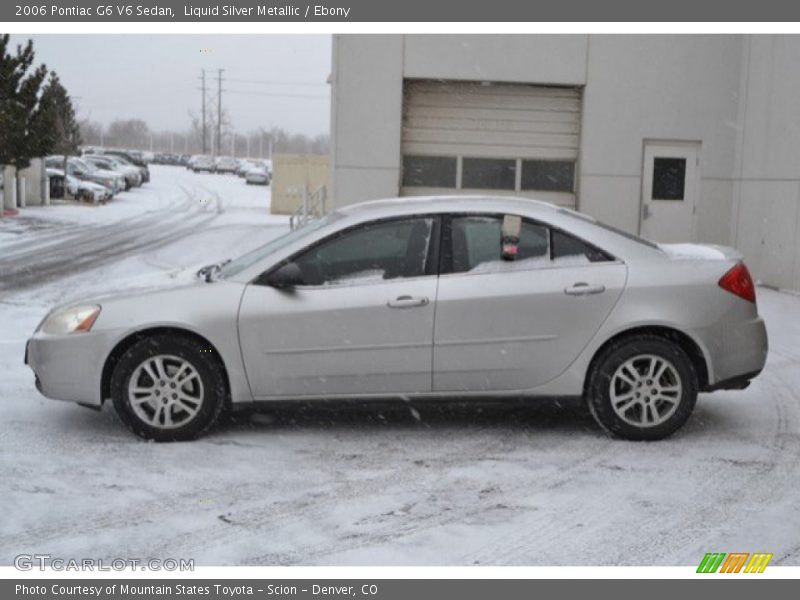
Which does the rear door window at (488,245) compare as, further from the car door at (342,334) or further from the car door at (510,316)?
the car door at (342,334)

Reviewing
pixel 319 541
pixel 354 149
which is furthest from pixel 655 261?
pixel 354 149

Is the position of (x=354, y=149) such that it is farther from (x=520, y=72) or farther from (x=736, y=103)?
(x=736, y=103)

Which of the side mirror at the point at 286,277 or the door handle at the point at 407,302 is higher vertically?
the side mirror at the point at 286,277

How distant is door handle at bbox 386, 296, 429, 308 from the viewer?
6148 mm

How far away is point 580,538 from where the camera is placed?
15.3 feet

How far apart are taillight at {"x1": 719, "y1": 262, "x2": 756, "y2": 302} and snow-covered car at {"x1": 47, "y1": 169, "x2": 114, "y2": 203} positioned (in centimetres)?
3605

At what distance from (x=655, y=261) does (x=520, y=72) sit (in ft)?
31.3

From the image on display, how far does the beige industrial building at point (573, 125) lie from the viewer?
1523 centimetres

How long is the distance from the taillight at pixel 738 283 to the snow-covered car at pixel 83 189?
3605cm

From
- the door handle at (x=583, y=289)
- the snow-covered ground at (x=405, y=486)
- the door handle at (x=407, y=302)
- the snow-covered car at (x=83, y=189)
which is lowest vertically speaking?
the snow-covered ground at (x=405, y=486)

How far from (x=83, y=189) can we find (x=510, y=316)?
120ft

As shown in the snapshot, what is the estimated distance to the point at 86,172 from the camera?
44.7 meters

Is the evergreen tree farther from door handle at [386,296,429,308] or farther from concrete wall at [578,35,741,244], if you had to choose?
door handle at [386,296,429,308]

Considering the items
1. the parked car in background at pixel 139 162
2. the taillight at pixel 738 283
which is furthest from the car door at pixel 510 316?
the parked car in background at pixel 139 162
